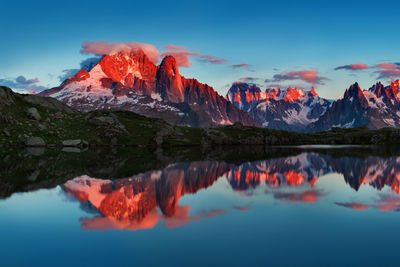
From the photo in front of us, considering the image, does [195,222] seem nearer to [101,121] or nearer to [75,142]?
[75,142]

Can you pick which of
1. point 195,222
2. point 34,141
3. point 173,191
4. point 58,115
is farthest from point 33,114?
point 195,222

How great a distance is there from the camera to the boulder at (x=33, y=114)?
441ft

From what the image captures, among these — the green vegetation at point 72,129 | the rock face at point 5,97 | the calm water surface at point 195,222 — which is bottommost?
the calm water surface at point 195,222

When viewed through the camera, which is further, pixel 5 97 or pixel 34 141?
pixel 5 97

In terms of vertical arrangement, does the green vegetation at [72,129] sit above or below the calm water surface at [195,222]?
above

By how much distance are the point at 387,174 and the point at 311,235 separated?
37548 millimetres

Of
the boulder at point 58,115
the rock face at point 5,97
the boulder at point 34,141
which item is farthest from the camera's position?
the boulder at point 58,115

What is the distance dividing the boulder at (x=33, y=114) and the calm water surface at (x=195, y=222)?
336ft

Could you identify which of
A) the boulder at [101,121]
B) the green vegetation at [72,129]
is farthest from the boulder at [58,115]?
the boulder at [101,121]

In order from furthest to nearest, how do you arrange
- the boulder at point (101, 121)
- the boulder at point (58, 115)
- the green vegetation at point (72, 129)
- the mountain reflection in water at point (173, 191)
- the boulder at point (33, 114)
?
the boulder at point (58, 115), the boulder at point (101, 121), the boulder at point (33, 114), the green vegetation at point (72, 129), the mountain reflection in water at point (173, 191)

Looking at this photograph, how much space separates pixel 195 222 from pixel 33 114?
13217cm

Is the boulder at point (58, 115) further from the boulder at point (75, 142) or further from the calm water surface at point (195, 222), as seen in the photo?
the calm water surface at point (195, 222)

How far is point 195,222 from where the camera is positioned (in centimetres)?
2348

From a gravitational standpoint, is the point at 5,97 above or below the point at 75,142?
above
